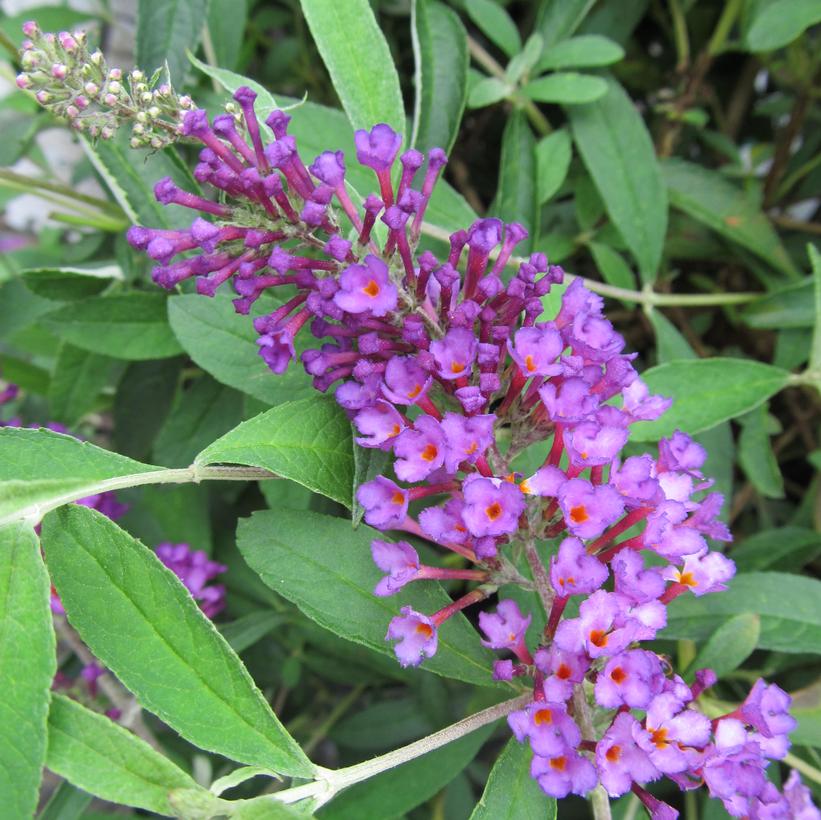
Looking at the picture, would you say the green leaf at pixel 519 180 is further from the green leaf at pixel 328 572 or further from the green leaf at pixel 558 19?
the green leaf at pixel 328 572

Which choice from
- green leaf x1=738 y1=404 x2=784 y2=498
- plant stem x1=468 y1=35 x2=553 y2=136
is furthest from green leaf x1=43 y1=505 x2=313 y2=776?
plant stem x1=468 y1=35 x2=553 y2=136

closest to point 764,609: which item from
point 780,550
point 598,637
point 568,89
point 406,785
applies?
point 780,550

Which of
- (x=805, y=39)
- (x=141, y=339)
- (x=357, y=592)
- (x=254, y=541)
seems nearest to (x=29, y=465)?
(x=254, y=541)

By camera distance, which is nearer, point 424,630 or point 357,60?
point 424,630

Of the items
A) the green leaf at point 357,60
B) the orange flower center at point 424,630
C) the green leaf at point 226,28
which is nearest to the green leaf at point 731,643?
the orange flower center at point 424,630

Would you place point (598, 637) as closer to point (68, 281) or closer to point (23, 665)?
point (23, 665)

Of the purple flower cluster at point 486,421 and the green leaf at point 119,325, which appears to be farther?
the green leaf at point 119,325
